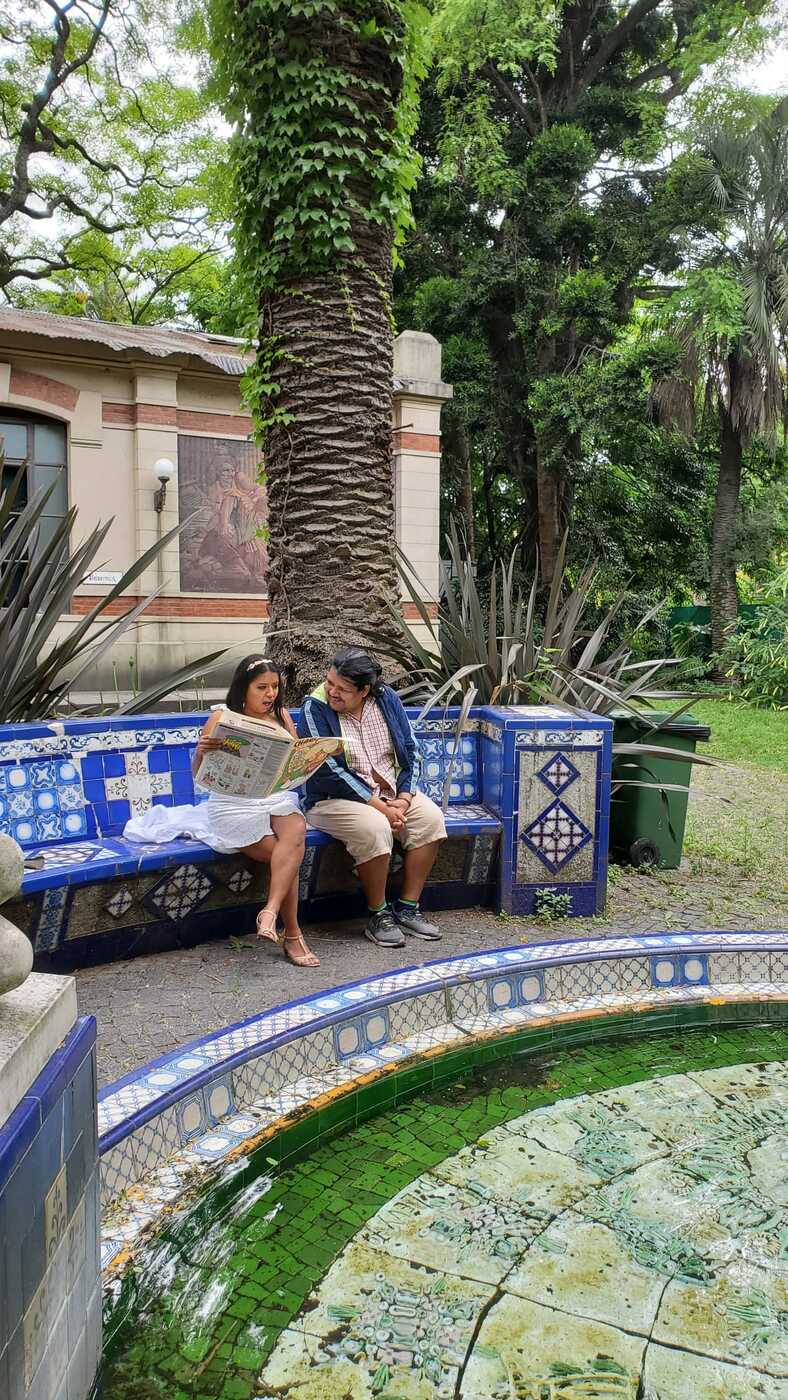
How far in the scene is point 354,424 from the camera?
5.10m

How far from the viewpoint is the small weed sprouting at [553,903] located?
456 cm

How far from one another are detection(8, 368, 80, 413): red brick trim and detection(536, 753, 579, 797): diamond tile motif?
1070 cm

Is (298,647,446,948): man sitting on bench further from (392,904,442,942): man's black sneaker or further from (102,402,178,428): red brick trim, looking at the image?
(102,402,178,428): red brick trim

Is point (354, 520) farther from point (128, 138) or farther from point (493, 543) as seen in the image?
point (128, 138)

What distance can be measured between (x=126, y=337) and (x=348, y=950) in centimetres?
1157

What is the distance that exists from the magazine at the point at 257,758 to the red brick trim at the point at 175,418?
10235 millimetres

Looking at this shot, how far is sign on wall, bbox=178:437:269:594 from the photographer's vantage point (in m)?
14.0

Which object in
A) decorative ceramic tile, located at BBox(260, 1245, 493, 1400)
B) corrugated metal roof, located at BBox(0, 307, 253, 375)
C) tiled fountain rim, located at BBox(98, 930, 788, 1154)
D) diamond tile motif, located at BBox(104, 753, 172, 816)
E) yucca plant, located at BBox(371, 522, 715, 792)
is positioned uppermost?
corrugated metal roof, located at BBox(0, 307, 253, 375)

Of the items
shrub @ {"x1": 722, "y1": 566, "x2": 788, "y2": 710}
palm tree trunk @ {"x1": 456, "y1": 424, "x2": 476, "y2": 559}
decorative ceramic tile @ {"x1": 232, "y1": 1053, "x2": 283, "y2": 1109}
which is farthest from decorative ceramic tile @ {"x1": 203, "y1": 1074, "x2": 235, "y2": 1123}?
palm tree trunk @ {"x1": 456, "y1": 424, "x2": 476, "y2": 559}

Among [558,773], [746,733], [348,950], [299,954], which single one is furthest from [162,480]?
[299,954]

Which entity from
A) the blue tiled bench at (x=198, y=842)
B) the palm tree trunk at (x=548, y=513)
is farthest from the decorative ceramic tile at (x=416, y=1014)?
the palm tree trunk at (x=548, y=513)

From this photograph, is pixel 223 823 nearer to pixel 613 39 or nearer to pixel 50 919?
pixel 50 919

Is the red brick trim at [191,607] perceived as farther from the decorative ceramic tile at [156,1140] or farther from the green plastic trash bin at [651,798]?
the decorative ceramic tile at [156,1140]

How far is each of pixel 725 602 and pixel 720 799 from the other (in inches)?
399
